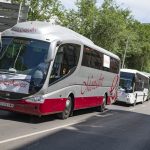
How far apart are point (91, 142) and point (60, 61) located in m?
4.71

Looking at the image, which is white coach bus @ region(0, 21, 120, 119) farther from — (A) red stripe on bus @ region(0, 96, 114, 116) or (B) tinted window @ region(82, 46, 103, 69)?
(B) tinted window @ region(82, 46, 103, 69)

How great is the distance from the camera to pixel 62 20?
4641 centimetres

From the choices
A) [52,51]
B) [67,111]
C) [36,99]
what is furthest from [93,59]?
[36,99]

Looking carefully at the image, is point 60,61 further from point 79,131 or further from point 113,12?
point 113,12

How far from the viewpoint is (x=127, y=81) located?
35.5 metres

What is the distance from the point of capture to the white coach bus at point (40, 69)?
→ 15.7 m

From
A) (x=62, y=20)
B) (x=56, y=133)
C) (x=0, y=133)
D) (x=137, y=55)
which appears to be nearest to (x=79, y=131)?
(x=56, y=133)

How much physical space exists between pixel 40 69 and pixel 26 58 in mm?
595

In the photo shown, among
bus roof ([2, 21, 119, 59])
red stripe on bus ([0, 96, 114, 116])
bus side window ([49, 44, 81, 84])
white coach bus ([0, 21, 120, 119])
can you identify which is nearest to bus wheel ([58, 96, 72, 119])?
white coach bus ([0, 21, 120, 119])

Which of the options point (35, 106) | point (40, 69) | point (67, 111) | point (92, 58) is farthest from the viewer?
point (92, 58)

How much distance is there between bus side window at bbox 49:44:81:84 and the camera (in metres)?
16.6

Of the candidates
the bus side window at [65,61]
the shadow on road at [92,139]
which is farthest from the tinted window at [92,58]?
the shadow on road at [92,139]

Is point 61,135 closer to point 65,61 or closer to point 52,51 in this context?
point 52,51

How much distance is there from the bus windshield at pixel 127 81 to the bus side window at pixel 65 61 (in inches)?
660
